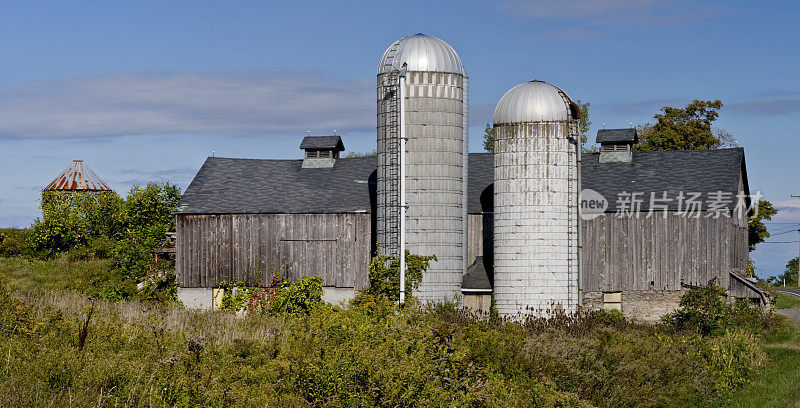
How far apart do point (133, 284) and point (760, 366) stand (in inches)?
921

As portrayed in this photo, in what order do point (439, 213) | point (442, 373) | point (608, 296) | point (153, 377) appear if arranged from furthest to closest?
point (608, 296) < point (439, 213) < point (442, 373) < point (153, 377)

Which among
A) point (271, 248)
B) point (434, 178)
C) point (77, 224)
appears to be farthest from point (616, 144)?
point (77, 224)

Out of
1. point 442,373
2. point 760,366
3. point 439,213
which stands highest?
point 439,213

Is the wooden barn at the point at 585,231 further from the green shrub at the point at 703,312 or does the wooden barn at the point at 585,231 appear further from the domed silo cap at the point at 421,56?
the domed silo cap at the point at 421,56

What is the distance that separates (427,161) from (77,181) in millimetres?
32264

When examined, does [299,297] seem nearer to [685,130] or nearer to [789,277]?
[685,130]

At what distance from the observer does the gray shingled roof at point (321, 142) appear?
36.6 metres

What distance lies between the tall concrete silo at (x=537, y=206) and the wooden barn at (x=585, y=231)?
1579 mm

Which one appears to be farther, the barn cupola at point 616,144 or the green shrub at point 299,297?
the barn cupola at point 616,144

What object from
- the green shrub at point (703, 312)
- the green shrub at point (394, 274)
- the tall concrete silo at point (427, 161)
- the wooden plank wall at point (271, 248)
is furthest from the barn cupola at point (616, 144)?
the green shrub at point (394, 274)

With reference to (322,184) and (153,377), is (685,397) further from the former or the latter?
(322,184)

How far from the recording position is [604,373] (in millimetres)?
17125

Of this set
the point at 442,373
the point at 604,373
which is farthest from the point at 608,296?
the point at 442,373

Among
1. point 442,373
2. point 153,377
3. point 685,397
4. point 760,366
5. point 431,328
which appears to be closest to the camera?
point 153,377
